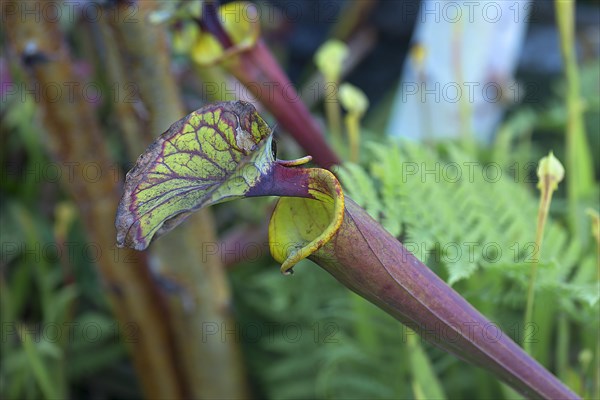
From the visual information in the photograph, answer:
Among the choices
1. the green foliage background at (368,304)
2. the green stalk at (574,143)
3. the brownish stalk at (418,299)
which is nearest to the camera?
the brownish stalk at (418,299)

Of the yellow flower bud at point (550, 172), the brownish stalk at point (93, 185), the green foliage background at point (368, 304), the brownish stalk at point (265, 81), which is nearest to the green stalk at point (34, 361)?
the green foliage background at point (368, 304)

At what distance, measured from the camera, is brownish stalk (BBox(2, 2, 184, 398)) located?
2.03ft

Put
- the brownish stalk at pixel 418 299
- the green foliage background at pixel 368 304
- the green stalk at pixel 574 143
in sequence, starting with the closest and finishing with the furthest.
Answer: the brownish stalk at pixel 418 299 → the green foliage background at pixel 368 304 → the green stalk at pixel 574 143

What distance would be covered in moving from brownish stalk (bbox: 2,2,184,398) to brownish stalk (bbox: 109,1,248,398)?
0.09 feet

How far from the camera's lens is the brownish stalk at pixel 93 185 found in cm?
62

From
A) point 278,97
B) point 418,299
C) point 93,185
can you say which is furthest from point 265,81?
point 418,299

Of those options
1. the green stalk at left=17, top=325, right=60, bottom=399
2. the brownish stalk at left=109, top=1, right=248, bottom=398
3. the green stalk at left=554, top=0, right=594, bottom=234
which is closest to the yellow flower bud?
the green stalk at left=554, top=0, right=594, bottom=234

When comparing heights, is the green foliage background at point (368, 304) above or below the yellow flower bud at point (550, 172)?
below

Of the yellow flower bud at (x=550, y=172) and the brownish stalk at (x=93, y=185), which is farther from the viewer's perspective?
the brownish stalk at (x=93, y=185)

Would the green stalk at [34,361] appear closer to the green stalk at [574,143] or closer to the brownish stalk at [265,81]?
the brownish stalk at [265,81]

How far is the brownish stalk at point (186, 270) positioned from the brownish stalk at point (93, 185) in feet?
0.09

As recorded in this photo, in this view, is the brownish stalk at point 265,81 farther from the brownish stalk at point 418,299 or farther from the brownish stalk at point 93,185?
the brownish stalk at point 418,299

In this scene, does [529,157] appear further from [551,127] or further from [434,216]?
[434,216]

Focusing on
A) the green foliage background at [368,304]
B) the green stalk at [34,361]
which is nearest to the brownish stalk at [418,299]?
the green foliage background at [368,304]
